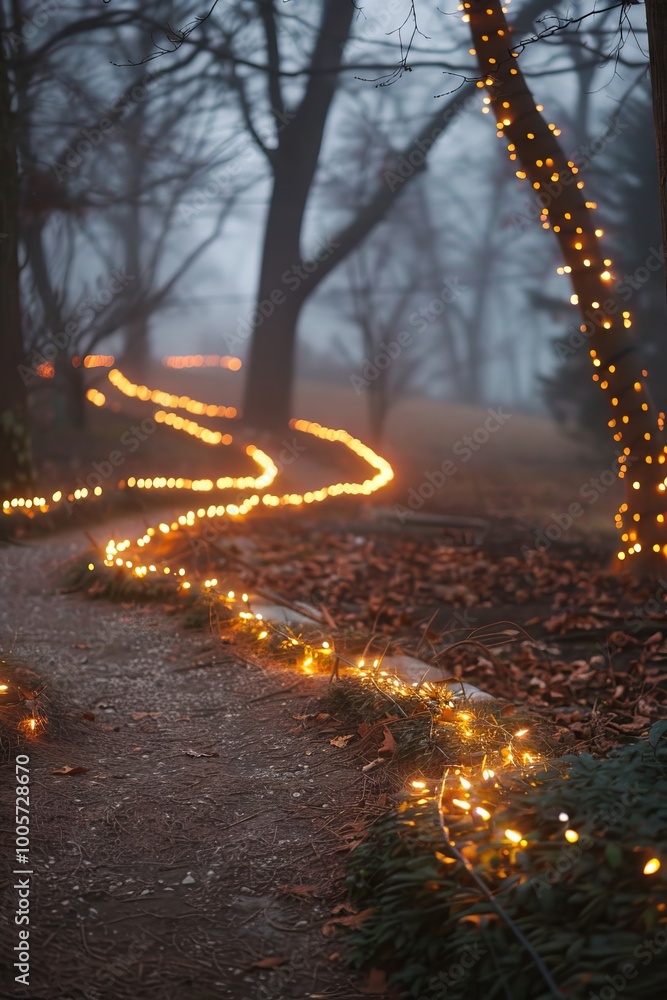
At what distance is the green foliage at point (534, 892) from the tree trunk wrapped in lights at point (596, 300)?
395cm

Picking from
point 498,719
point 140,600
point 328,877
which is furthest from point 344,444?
point 328,877

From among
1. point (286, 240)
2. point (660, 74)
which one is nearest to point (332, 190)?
point (286, 240)

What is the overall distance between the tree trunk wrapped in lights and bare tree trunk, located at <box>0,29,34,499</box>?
3.98m

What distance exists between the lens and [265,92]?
1220 centimetres

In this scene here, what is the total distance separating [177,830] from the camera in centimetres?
279
